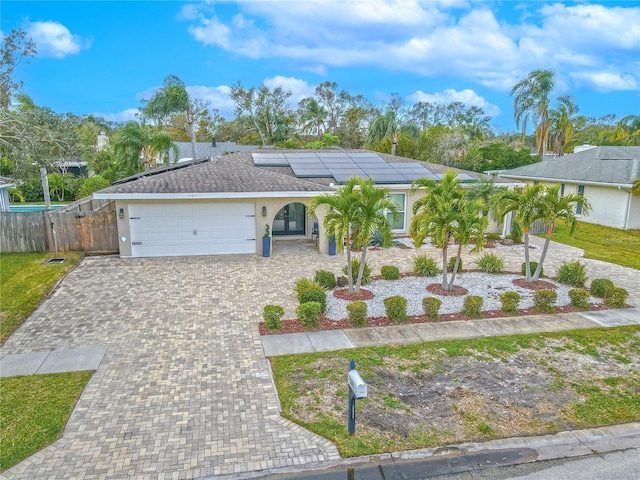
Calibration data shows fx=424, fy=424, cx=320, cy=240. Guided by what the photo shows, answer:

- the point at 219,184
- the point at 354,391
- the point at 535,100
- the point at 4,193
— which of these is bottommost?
the point at 354,391

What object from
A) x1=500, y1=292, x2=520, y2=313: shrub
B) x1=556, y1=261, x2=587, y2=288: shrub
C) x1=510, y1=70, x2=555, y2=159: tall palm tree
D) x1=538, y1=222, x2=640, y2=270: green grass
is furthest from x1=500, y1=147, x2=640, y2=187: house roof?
x1=500, y1=292, x2=520, y2=313: shrub

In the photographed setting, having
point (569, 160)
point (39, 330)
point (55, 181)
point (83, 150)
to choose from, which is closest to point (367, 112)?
point (569, 160)

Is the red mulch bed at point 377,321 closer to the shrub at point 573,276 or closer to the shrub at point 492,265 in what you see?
the shrub at point 573,276

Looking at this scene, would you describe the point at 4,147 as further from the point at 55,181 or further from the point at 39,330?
the point at 55,181

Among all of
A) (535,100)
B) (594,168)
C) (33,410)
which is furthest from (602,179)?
(33,410)

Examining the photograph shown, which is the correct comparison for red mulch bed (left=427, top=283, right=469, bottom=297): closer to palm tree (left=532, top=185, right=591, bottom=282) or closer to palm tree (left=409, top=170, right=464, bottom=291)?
palm tree (left=409, top=170, right=464, bottom=291)

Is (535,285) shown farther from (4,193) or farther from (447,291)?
(4,193)
